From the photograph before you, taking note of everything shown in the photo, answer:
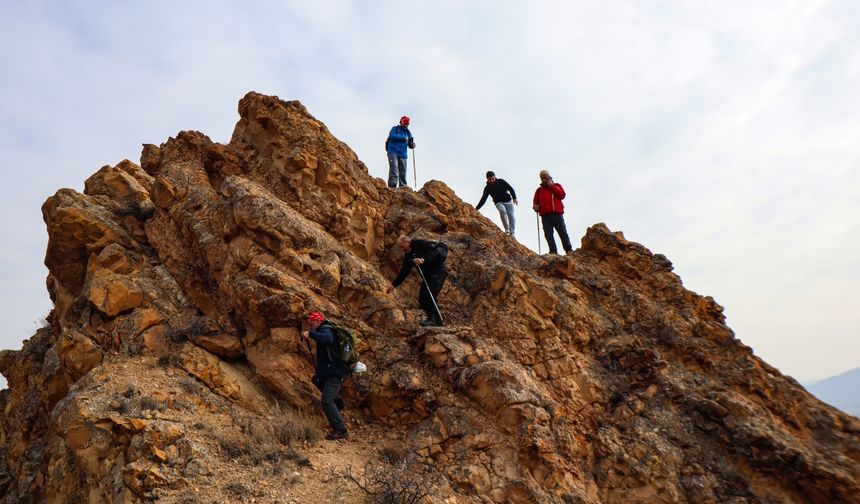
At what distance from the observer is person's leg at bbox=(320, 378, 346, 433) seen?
9.05 m

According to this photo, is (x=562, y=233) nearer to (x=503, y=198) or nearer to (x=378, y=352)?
(x=503, y=198)

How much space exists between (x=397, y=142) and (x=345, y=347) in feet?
31.3

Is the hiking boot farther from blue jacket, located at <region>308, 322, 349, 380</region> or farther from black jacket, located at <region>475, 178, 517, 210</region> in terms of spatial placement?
black jacket, located at <region>475, 178, 517, 210</region>

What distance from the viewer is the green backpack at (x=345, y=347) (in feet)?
30.3

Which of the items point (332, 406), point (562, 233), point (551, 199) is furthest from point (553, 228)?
point (332, 406)

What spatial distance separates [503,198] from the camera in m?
16.2

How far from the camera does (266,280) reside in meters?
10.4

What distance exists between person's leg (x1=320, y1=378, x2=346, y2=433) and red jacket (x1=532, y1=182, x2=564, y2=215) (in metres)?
8.07

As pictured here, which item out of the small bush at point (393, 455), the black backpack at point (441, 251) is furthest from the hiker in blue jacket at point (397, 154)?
the small bush at point (393, 455)

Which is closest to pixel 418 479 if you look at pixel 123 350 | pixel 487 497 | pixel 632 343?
pixel 487 497

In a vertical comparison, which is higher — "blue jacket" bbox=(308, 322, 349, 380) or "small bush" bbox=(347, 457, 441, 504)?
"blue jacket" bbox=(308, 322, 349, 380)

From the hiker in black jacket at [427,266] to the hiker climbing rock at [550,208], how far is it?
418 centimetres

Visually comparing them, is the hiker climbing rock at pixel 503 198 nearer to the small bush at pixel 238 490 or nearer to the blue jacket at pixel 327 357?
the blue jacket at pixel 327 357

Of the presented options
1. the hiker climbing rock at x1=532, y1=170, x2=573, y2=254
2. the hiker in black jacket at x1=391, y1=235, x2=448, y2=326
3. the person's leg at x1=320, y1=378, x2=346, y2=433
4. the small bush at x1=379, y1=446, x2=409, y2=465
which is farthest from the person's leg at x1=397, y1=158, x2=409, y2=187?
the small bush at x1=379, y1=446, x2=409, y2=465
